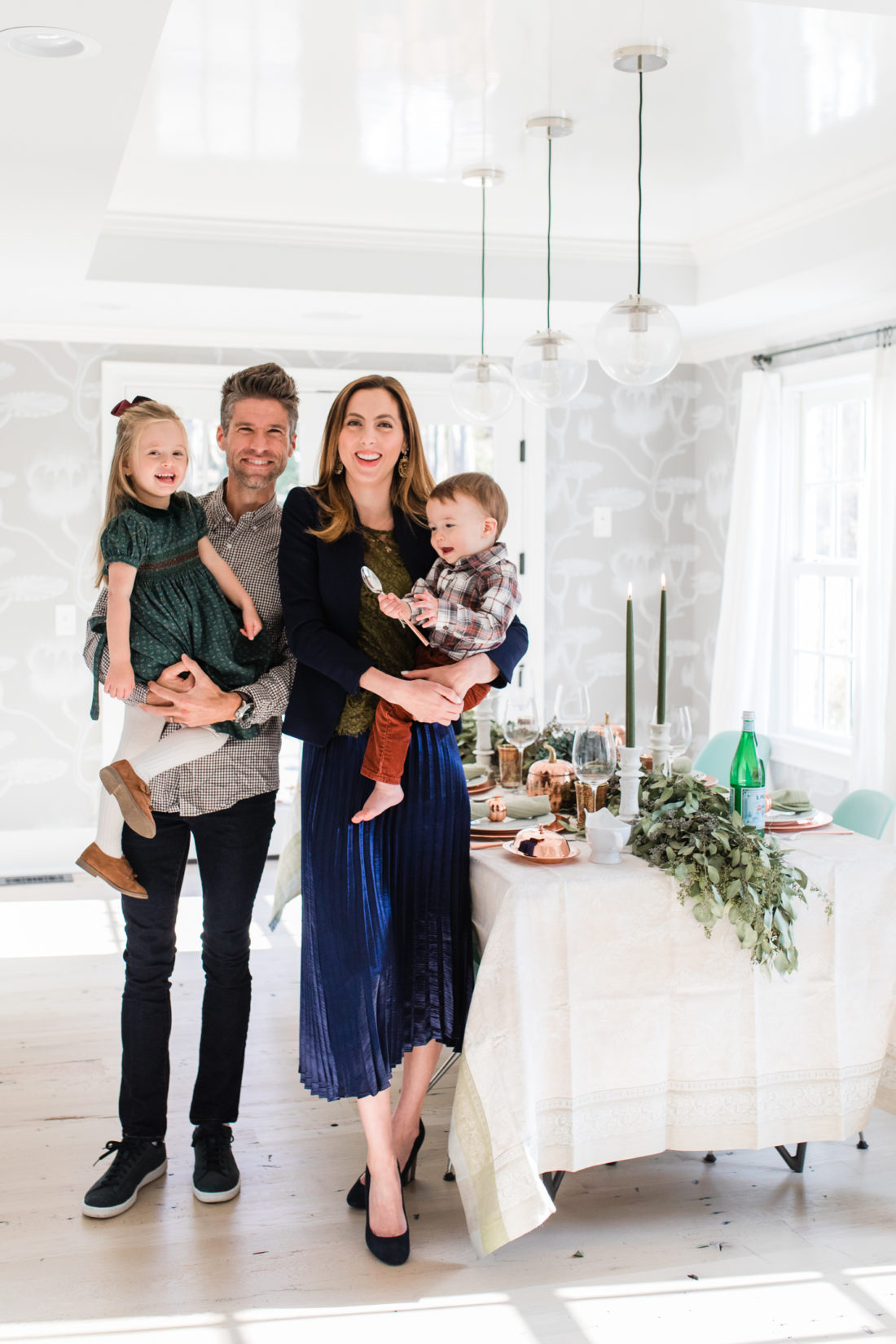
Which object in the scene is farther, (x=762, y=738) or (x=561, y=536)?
(x=561, y=536)

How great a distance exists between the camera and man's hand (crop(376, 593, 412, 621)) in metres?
2.18

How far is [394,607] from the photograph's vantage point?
219 centimetres

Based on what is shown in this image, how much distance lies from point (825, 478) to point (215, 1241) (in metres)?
4.05

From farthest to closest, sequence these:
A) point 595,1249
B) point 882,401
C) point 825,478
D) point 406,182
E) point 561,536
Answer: point 561,536, point 825,478, point 882,401, point 406,182, point 595,1249

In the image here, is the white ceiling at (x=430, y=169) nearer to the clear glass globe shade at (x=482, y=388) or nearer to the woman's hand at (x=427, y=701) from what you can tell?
the clear glass globe shade at (x=482, y=388)

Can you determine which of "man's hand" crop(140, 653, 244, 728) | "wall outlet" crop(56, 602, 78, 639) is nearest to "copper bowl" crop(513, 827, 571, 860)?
"man's hand" crop(140, 653, 244, 728)

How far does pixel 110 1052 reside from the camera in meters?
3.38

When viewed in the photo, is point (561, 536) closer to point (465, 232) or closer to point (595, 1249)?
point (465, 232)

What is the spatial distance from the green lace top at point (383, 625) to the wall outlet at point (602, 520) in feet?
12.1

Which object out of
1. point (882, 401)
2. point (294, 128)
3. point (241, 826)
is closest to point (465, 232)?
point (294, 128)

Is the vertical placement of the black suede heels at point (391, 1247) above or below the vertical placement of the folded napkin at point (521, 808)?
below

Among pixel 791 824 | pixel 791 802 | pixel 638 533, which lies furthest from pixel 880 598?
pixel 791 824

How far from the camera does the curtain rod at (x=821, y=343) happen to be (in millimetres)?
4562

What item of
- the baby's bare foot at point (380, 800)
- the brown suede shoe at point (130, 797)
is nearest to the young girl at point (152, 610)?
the brown suede shoe at point (130, 797)
